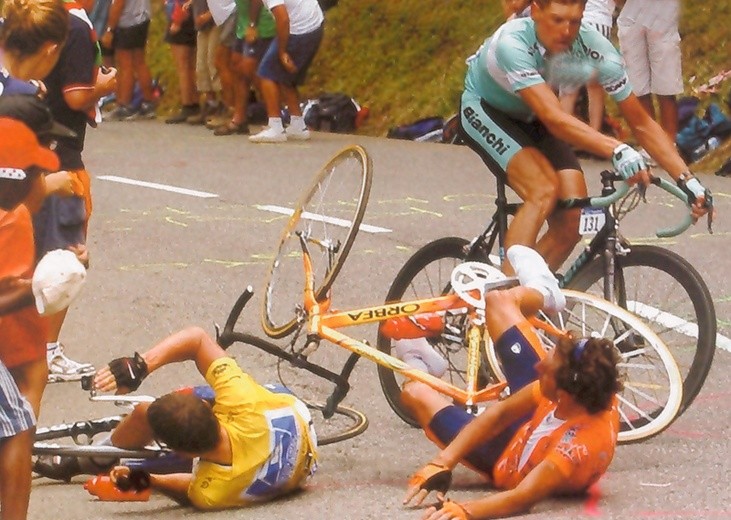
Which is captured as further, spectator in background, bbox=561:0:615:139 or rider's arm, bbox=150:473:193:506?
spectator in background, bbox=561:0:615:139

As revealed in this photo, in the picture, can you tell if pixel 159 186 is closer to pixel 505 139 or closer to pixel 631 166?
pixel 505 139

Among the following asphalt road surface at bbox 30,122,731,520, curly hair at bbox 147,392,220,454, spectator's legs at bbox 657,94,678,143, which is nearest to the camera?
curly hair at bbox 147,392,220,454

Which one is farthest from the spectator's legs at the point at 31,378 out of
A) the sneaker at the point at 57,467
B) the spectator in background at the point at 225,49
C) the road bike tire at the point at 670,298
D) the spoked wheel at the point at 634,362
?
the spectator in background at the point at 225,49

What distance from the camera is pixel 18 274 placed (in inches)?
217

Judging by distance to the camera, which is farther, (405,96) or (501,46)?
(405,96)

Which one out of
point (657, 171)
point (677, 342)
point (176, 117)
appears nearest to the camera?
point (677, 342)

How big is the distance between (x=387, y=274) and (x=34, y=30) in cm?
451

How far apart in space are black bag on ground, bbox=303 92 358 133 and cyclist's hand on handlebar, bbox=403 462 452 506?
1219 cm

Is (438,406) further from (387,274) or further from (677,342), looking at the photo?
(387,274)

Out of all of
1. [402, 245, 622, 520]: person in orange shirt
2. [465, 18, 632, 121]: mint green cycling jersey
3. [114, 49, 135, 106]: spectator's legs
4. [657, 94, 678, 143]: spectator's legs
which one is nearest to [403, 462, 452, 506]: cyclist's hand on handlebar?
[402, 245, 622, 520]: person in orange shirt

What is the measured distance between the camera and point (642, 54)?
13508mm

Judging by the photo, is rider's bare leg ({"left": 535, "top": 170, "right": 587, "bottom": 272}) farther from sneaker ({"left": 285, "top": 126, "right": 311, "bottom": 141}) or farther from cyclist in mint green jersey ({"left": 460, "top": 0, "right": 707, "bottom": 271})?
sneaker ({"left": 285, "top": 126, "right": 311, "bottom": 141})

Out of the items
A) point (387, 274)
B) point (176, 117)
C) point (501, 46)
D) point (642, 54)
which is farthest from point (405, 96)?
point (501, 46)

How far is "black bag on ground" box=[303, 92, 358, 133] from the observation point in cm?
1795
